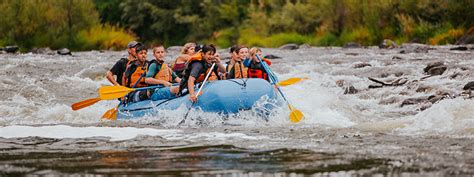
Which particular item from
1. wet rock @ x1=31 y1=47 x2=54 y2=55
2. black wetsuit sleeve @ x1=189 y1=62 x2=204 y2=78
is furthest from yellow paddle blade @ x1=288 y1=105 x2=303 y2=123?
wet rock @ x1=31 y1=47 x2=54 y2=55

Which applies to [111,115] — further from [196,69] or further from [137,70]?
[196,69]

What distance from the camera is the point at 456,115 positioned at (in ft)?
26.8

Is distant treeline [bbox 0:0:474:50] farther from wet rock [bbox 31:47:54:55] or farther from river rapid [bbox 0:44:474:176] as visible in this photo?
river rapid [bbox 0:44:474:176]

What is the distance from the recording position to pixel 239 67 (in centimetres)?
1050

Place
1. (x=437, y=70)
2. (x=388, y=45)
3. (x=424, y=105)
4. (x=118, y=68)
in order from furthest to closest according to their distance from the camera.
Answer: (x=388, y=45), (x=437, y=70), (x=118, y=68), (x=424, y=105)

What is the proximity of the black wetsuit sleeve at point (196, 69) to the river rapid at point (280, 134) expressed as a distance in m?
0.50

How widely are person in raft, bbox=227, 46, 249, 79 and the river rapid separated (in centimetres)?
88

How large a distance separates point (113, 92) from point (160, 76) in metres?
0.62

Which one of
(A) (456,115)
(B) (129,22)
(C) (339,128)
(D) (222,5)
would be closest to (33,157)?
(C) (339,128)

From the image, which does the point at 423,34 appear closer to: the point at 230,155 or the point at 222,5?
the point at 230,155

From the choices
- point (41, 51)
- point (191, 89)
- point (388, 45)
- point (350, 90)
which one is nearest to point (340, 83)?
point (350, 90)

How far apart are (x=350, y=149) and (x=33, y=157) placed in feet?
8.02

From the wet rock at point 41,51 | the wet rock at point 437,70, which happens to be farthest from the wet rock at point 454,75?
the wet rock at point 41,51

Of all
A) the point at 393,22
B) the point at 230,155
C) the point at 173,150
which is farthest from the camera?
the point at 393,22
